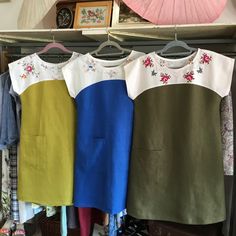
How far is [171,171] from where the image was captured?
130 centimetres

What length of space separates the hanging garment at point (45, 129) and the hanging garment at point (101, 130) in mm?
63

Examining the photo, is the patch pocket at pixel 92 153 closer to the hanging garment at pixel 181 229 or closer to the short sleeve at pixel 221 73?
the hanging garment at pixel 181 229

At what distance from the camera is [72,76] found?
55.1 inches

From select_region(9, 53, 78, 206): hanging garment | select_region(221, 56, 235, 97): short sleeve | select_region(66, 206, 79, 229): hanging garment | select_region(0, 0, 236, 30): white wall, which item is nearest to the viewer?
select_region(221, 56, 235, 97): short sleeve

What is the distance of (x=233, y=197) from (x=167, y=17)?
0.89 m

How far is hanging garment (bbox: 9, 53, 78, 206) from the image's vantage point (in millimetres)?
1444

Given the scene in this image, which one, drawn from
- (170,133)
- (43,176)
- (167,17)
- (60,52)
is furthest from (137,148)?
(60,52)

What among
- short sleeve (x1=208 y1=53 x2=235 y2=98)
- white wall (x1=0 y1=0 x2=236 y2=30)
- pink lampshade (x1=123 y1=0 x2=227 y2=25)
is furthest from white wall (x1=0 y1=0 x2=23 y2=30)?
short sleeve (x1=208 y1=53 x2=235 y2=98)

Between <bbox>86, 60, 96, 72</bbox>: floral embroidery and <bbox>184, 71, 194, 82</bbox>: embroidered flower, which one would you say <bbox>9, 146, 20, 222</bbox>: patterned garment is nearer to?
<bbox>86, 60, 96, 72</bbox>: floral embroidery

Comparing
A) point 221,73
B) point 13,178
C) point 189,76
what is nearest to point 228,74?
point 221,73

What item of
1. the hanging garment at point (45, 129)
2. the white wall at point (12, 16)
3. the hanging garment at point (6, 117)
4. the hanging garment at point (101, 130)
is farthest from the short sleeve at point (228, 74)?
the white wall at point (12, 16)

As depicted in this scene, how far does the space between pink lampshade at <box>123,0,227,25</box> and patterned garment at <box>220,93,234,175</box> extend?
385mm

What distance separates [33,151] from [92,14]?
732 mm

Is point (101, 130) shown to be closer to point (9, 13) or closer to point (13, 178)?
point (13, 178)
